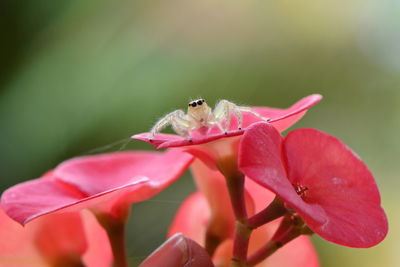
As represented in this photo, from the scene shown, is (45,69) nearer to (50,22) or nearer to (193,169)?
(50,22)

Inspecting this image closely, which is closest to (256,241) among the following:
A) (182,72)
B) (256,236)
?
(256,236)

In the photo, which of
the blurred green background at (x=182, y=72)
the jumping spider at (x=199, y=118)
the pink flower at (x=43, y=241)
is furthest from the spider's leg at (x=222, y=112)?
the blurred green background at (x=182, y=72)

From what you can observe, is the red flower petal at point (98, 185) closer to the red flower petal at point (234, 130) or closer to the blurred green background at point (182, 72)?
the red flower petal at point (234, 130)

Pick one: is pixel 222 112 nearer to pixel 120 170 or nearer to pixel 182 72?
pixel 120 170

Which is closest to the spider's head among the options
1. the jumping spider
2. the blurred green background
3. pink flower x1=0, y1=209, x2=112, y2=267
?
the jumping spider

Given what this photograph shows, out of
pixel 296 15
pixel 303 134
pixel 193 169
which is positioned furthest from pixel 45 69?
pixel 303 134

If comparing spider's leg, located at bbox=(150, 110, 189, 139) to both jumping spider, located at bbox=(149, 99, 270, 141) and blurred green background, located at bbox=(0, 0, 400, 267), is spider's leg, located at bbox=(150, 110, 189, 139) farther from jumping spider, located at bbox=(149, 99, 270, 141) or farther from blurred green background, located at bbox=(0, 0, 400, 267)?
blurred green background, located at bbox=(0, 0, 400, 267)
